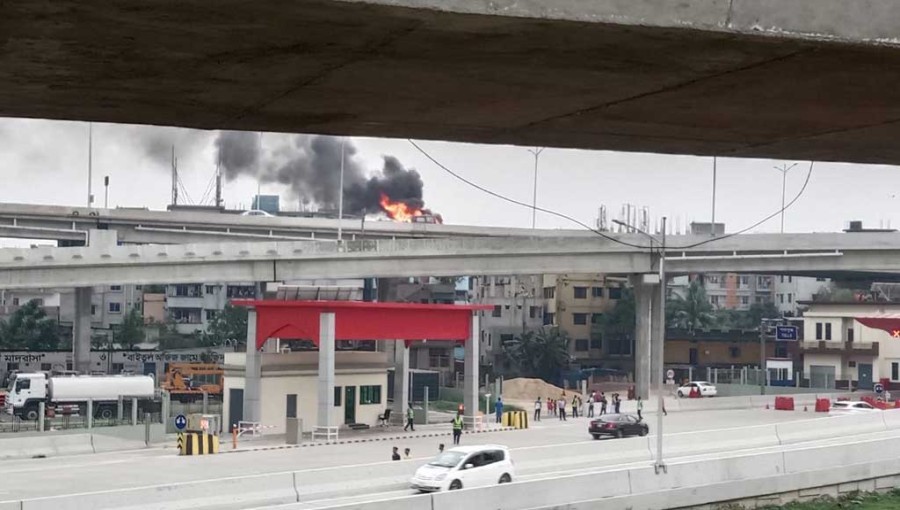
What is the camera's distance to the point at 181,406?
2441 inches

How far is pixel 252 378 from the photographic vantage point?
1973 inches

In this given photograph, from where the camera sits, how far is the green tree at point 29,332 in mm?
102500

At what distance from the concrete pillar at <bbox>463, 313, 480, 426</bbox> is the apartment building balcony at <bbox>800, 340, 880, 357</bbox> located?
49.8m

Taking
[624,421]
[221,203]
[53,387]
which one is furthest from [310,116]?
[221,203]

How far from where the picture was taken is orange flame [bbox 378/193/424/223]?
492 ft

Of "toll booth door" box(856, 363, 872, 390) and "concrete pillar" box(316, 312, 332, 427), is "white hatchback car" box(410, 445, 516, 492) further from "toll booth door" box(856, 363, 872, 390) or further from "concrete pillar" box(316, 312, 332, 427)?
"toll booth door" box(856, 363, 872, 390)

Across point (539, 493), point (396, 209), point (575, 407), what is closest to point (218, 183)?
point (396, 209)

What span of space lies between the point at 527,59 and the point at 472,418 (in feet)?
162

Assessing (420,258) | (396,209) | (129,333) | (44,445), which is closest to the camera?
(44,445)

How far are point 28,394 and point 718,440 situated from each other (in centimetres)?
3316

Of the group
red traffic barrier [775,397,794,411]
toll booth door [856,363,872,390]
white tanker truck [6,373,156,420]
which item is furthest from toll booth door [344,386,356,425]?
toll booth door [856,363,872,390]

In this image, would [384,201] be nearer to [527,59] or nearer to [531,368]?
[531,368]

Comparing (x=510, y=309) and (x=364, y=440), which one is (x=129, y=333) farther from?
(x=364, y=440)

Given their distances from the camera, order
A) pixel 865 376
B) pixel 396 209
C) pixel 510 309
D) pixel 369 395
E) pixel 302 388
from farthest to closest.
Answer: pixel 396 209, pixel 510 309, pixel 865 376, pixel 369 395, pixel 302 388
